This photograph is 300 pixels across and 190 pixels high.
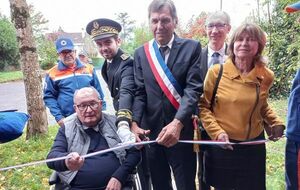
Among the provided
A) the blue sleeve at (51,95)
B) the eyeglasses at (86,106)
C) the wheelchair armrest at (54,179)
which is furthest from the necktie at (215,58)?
the blue sleeve at (51,95)

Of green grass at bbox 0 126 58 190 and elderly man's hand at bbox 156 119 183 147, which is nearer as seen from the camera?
elderly man's hand at bbox 156 119 183 147

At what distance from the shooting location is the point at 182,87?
2727 millimetres

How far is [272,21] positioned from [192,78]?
8.96 meters

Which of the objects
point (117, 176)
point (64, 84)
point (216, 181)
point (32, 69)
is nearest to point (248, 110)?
point (216, 181)

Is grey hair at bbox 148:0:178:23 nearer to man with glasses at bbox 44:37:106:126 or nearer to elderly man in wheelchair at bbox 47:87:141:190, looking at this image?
elderly man in wheelchair at bbox 47:87:141:190

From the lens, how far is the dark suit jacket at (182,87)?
8.64 feet

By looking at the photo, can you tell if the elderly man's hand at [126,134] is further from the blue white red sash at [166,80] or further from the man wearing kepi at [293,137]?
the man wearing kepi at [293,137]

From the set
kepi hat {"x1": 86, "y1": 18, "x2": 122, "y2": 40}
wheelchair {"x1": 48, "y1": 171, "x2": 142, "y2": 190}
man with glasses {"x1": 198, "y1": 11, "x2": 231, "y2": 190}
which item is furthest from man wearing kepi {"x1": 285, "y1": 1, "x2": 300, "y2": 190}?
kepi hat {"x1": 86, "y1": 18, "x2": 122, "y2": 40}

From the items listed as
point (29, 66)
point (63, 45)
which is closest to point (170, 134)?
point (63, 45)

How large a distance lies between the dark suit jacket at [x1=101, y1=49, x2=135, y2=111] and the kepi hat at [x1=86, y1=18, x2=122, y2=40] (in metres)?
0.20

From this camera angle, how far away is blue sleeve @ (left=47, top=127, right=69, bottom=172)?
2.76 meters

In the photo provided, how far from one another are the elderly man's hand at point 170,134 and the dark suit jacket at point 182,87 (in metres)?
0.07

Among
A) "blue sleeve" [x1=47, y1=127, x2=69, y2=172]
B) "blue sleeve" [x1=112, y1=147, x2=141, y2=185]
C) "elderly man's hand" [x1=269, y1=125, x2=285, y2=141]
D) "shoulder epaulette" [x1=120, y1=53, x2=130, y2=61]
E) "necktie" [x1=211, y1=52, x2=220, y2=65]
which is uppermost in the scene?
"shoulder epaulette" [x1=120, y1=53, x2=130, y2=61]

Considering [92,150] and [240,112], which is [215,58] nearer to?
[240,112]
